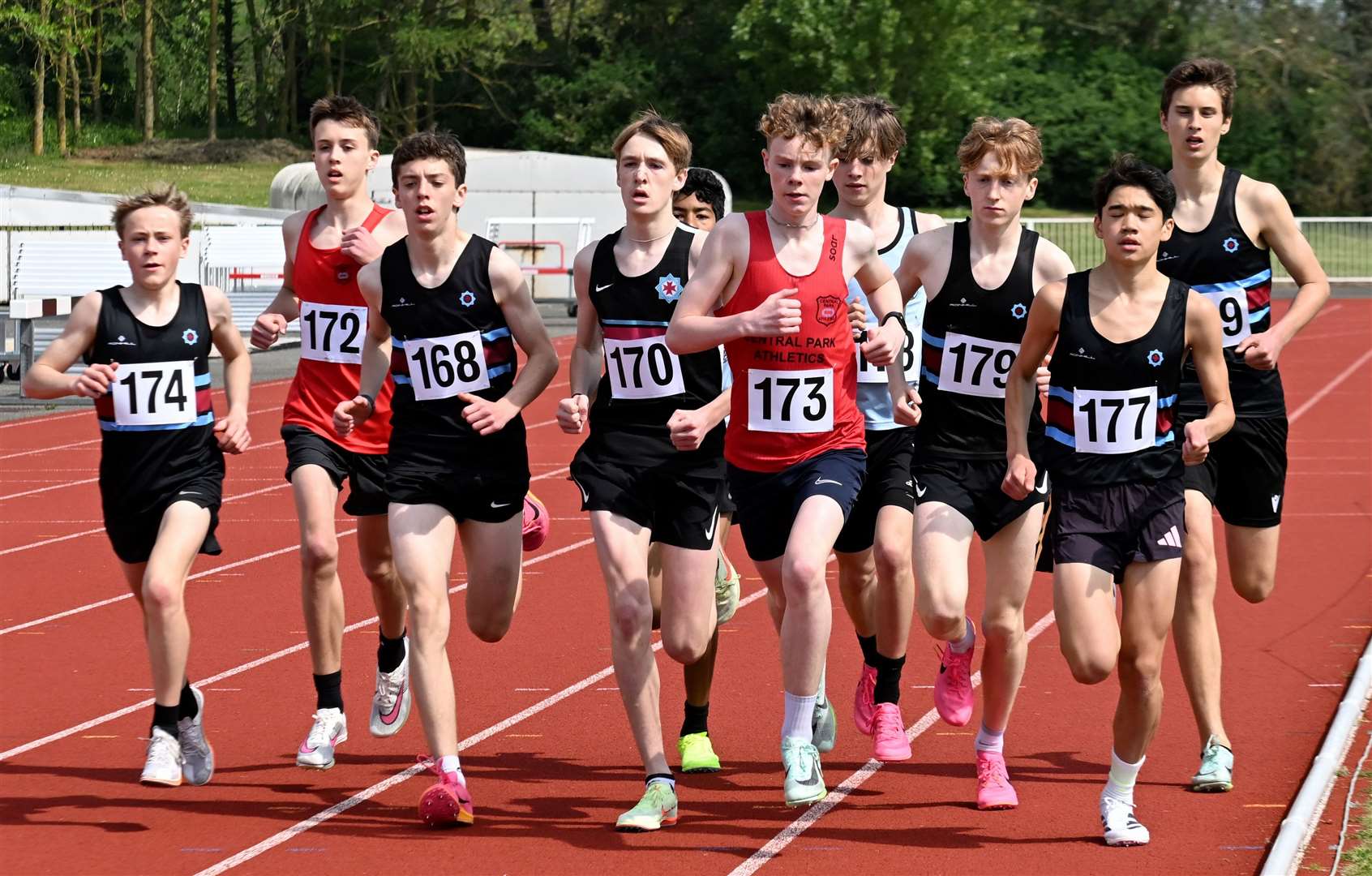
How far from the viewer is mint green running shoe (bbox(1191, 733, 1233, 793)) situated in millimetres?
5691

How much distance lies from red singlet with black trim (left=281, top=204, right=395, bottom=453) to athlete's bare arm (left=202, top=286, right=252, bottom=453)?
0.25 meters

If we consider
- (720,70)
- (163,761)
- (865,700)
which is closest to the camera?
(163,761)

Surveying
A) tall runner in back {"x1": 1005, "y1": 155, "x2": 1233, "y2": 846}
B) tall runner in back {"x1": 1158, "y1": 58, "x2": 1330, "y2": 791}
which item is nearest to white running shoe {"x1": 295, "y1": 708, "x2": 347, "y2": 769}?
tall runner in back {"x1": 1005, "y1": 155, "x2": 1233, "y2": 846}

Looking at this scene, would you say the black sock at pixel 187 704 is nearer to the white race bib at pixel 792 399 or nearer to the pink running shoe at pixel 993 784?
the white race bib at pixel 792 399

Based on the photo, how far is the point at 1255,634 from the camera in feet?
26.9

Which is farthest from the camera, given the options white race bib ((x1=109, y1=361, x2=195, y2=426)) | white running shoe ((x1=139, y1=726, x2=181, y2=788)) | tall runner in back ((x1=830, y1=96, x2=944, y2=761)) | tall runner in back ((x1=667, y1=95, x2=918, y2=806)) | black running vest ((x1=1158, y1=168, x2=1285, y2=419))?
tall runner in back ((x1=830, y1=96, x2=944, y2=761))

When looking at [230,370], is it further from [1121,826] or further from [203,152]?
[203,152]

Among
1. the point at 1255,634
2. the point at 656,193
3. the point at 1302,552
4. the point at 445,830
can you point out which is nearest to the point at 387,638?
the point at 445,830

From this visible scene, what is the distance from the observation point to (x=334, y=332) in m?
6.58

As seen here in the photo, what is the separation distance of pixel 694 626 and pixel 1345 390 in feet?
50.9

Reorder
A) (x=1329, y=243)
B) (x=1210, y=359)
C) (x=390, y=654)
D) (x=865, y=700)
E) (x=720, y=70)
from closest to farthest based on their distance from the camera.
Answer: (x=1210, y=359) < (x=865, y=700) < (x=390, y=654) < (x=1329, y=243) < (x=720, y=70)

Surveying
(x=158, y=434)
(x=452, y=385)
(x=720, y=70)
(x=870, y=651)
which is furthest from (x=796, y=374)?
(x=720, y=70)

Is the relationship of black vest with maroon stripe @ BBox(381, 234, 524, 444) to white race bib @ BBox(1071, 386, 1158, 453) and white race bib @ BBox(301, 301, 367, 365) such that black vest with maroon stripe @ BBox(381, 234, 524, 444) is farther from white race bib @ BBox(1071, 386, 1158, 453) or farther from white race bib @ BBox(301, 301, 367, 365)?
white race bib @ BBox(1071, 386, 1158, 453)

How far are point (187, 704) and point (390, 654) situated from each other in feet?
2.49
